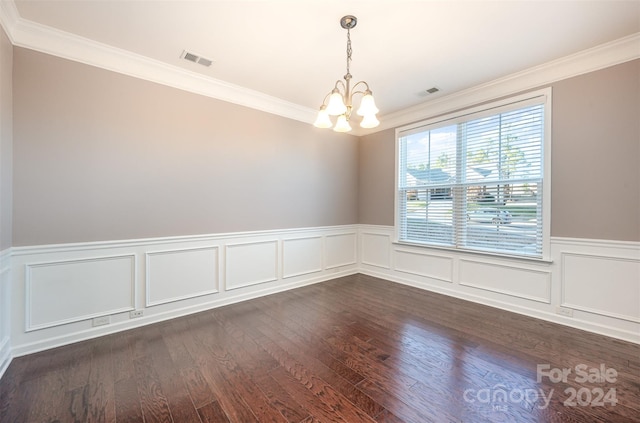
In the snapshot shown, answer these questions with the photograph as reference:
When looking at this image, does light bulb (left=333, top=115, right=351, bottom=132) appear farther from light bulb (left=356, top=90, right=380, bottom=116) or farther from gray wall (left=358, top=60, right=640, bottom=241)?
gray wall (left=358, top=60, right=640, bottom=241)

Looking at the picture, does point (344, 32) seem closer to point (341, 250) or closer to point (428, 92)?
point (428, 92)

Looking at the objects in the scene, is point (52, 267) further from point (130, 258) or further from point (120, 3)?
point (120, 3)

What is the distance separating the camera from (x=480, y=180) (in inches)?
144

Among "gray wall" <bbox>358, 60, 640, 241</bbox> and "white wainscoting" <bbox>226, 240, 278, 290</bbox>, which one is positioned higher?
"gray wall" <bbox>358, 60, 640, 241</bbox>

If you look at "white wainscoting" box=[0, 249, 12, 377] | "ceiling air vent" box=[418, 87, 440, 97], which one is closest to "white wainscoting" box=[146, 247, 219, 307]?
"white wainscoting" box=[0, 249, 12, 377]

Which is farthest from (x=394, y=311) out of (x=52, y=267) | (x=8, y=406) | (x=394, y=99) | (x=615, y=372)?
(x=52, y=267)

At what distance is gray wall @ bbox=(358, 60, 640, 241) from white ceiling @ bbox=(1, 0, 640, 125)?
16.7 inches

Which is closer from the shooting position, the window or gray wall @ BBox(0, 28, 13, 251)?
gray wall @ BBox(0, 28, 13, 251)

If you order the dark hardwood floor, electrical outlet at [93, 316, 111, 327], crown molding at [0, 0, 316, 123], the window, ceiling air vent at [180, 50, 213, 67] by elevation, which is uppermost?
ceiling air vent at [180, 50, 213, 67]

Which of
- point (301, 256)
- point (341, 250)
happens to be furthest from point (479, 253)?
point (301, 256)

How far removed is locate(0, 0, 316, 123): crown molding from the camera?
2.31 meters

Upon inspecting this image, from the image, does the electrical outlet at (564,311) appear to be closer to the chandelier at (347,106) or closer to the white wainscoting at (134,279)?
the chandelier at (347,106)

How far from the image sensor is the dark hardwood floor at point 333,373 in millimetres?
1729

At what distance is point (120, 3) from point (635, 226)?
495 cm
